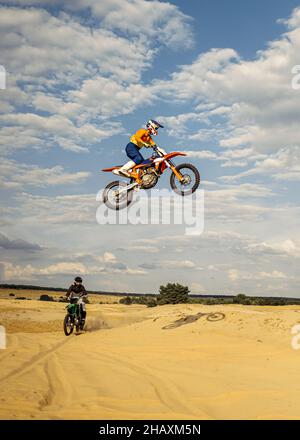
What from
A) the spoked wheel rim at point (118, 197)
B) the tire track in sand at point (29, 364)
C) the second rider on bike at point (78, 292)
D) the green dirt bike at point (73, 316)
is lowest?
the tire track in sand at point (29, 364)

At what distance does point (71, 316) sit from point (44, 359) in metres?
7.86

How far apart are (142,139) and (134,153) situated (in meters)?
0.49

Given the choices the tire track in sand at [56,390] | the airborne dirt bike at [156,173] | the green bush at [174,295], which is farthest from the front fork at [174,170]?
the green bush at [174,295]

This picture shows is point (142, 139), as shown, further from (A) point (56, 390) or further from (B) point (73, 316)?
(B) point (73, 316)

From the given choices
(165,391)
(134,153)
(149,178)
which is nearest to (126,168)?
(134,153)

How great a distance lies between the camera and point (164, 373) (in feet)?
32.7

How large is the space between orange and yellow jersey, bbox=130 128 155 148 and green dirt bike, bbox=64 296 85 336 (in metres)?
10.9

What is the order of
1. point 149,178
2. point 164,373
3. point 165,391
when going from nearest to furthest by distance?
1. point 165,391
2. point 164,373
3. point 149,178

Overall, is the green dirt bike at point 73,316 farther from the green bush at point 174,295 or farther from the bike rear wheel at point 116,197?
the green bush at point 174,295

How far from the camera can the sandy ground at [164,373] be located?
23.0ft

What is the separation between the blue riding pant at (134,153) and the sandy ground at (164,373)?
4.94 meters

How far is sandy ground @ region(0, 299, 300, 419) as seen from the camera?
7004mm

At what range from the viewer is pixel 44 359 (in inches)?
477
